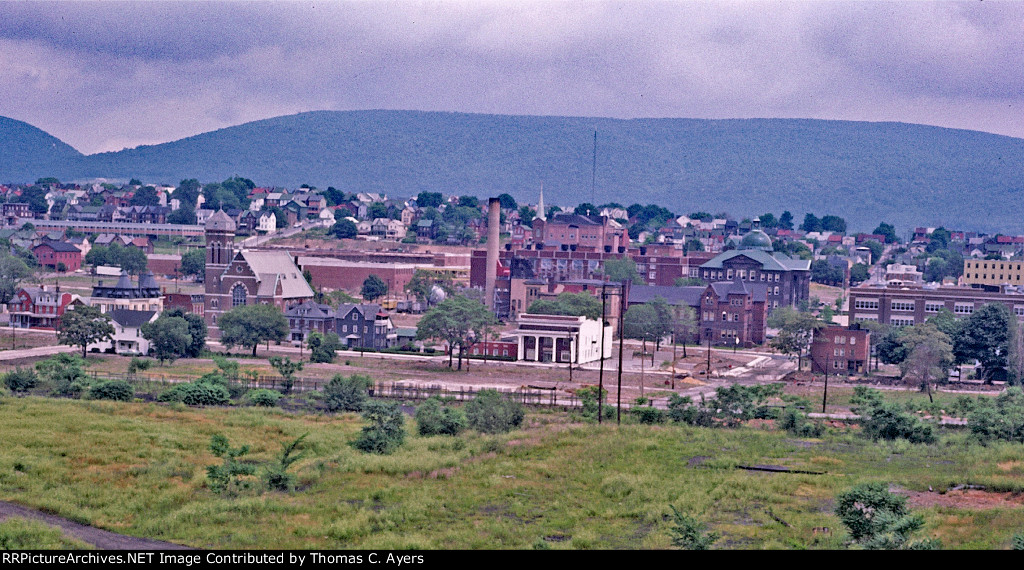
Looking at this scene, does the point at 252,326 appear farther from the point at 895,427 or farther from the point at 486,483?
the point at 486,483

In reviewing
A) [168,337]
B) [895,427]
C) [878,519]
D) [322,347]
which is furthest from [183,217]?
[878,519]

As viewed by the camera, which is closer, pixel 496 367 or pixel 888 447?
pixel 888 447

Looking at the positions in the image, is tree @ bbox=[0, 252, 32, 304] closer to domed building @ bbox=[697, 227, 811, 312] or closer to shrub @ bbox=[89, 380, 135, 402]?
shrub @ bbox=[89, 380, 135, 402]

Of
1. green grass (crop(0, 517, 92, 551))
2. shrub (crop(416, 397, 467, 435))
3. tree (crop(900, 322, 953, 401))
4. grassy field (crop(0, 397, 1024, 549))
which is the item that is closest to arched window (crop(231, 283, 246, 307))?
grassy field (crop(0, 397, 1024, 549))

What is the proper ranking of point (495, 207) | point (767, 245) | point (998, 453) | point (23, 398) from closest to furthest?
point (998, 453) → point (23, 398) → point (495, 207) → point (767, 245)

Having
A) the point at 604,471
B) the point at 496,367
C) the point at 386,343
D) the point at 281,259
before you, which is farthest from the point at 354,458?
the point at 281,259

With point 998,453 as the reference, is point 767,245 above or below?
above

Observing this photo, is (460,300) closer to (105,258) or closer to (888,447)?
(888,447)
